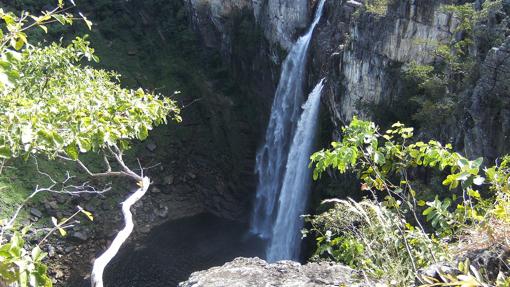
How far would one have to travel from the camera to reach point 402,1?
1744 centimetres

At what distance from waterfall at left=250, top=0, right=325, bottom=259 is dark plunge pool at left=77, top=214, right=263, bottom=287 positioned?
4.30 feet

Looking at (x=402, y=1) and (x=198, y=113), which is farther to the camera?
(x=198, y=113)

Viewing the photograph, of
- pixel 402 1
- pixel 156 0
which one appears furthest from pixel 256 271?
pixel 156 0

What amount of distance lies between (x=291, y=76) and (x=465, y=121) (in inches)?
449

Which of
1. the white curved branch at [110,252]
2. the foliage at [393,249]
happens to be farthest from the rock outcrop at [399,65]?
the white curved branch at [110,252]

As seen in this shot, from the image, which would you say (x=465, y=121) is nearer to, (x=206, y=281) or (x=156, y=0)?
(x=206, y=281)

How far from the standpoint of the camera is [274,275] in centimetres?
670

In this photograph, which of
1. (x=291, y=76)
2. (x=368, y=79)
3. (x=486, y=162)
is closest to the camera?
(x=486, y=162)

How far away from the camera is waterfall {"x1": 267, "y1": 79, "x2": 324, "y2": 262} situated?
22562 millimetres

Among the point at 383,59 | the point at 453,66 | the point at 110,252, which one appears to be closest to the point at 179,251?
the point at 383,59

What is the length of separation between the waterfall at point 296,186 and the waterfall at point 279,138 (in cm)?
22

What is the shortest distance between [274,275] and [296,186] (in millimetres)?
16462

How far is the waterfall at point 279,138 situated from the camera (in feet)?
78.6

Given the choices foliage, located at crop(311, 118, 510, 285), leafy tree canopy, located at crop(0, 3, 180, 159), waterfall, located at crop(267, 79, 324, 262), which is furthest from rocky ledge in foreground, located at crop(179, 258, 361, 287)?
waterfall, located at crop(267, 79, 324, 262)
